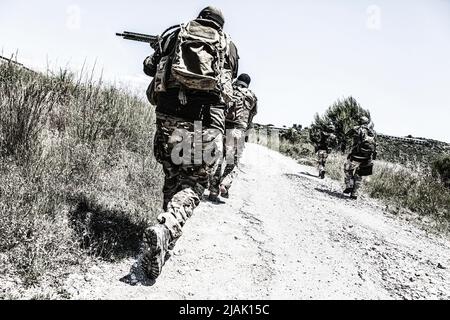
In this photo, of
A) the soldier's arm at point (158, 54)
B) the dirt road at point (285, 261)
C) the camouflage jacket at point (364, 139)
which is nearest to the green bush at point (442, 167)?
the camouflage jacket at point (364, 139)

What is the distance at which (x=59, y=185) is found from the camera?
294 centimetres

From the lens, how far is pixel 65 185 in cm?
308

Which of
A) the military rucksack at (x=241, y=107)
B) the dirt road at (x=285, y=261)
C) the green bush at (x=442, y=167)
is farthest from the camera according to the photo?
the green bush at (x=442, y=167)

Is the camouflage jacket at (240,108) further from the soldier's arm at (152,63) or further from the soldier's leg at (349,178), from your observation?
the soldier's leg at (349,178)

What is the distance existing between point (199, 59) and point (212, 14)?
0.61 meters

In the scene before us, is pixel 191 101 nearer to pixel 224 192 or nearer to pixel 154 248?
pixel 154 248

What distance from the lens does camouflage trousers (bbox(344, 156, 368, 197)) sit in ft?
25.9

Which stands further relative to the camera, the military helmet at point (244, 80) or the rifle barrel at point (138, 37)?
the military helmet at point (244, 80)

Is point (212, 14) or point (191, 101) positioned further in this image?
point (212, 14)

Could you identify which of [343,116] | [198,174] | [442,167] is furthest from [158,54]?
[343,116]

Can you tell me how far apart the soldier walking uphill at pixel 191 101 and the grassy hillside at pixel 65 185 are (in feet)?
2.09

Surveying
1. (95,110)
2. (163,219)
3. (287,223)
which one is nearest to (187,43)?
(163,219)

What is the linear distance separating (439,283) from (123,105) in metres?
4.68

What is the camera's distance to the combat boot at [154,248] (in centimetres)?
212
